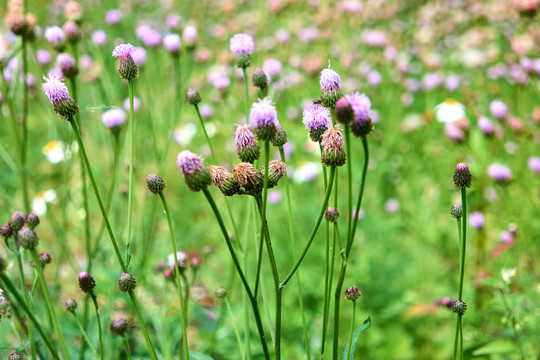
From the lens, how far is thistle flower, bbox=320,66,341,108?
34.4 inches

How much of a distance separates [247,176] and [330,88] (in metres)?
0.23

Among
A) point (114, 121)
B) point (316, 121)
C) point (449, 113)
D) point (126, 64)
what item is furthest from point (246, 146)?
point (449, 113)

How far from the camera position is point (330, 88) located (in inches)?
34.5

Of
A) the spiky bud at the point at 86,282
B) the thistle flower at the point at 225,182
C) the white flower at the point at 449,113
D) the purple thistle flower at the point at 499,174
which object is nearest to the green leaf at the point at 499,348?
the purple thistle flower at the point at 499,174

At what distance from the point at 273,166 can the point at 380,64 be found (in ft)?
9.25

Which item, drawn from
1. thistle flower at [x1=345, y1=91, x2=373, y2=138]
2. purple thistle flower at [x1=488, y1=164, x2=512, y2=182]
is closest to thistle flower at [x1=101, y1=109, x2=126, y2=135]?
thistle flower at [x1=345, y1=91, x2=373, y2=138]

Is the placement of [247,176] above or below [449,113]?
below

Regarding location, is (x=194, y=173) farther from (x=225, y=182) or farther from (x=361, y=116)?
(x=361, y=116)

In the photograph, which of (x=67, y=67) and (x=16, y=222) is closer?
(x=16, y=222)

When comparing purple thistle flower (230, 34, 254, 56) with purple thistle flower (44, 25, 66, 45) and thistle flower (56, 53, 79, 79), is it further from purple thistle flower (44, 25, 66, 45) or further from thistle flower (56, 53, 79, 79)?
purple thistle flower (44, 25, 66, 45)

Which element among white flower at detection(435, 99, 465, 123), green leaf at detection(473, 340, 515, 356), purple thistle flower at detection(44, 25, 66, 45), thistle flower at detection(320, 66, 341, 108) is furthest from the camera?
white flower at detection(435, 99, 465, 123)

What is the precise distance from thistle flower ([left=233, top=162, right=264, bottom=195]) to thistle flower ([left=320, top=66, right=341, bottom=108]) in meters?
0.19

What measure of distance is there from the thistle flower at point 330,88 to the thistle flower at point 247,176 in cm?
19

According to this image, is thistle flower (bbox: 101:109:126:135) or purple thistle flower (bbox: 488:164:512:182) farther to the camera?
purple thistle flower (bbox: 488:164:512:182)
